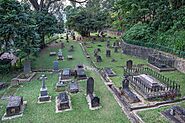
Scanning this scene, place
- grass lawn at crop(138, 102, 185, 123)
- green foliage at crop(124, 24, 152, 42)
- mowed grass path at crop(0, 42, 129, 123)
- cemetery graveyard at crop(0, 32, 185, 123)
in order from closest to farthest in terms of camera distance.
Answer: grass lawn at crop(138, 102, 185, 123)
mowed grass path at crop(0, 42, 129, 123)
cemetery graveyard at crop(0, 32, 185, 123)
green foliage at crop(124, 24, 152, 42)

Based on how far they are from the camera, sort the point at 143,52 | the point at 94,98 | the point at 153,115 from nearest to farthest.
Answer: the point at 153,115 → the point at 94,98 → the point at 143,52

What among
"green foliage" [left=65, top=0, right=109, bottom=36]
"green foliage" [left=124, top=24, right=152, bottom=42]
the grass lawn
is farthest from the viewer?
"green foliage" [left=65, top=0, right=109, bottom=36]

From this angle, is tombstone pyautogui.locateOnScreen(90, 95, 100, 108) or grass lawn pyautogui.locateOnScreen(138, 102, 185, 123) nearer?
grass lawn pyautogui.locateOnScreen(138, 102, 185, 123)

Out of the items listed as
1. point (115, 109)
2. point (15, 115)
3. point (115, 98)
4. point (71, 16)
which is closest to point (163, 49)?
point (115, 98)

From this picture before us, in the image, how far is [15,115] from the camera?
10.6 m

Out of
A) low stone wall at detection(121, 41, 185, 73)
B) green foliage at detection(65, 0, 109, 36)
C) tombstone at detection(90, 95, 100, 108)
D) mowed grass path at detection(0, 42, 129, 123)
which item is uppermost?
green foliage at detection(65, 0, 109, 36)

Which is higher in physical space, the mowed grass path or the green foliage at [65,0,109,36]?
the green foliage at [65,0,109,36]

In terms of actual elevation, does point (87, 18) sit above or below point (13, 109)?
above

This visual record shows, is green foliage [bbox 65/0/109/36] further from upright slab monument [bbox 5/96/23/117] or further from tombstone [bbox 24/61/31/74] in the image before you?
upright slab monument [bbox 5/96/23/117]

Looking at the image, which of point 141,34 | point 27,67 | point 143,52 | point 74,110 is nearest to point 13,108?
point 74,110

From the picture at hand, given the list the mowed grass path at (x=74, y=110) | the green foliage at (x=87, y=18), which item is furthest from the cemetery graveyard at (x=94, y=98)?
the green foliage at (x=87, y=18)

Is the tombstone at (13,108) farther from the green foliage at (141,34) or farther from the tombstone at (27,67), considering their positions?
the green foliage at (141,34)

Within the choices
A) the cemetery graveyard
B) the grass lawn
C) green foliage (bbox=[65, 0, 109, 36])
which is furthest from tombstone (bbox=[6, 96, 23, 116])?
green foliage (bbox=[65, 0, 109, 36])

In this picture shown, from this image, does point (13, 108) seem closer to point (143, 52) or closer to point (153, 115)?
point (153, 115)
